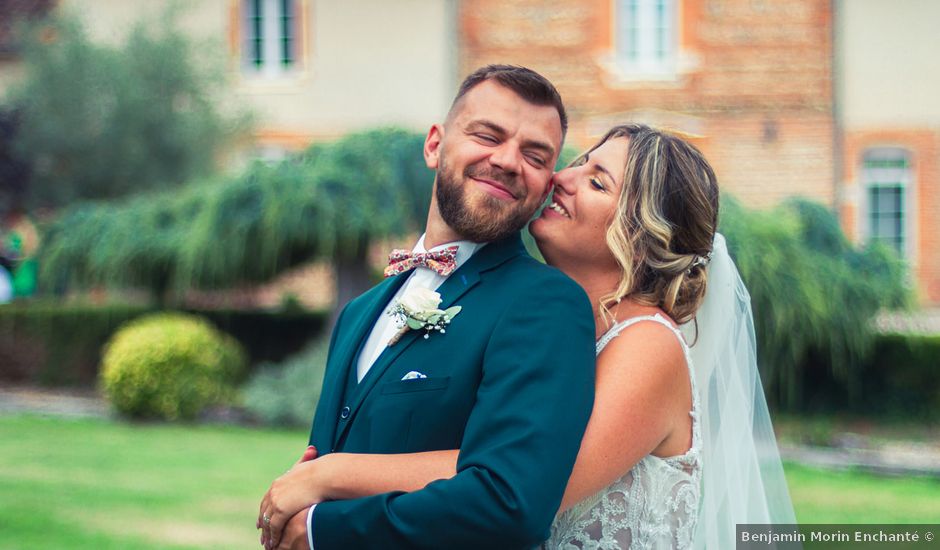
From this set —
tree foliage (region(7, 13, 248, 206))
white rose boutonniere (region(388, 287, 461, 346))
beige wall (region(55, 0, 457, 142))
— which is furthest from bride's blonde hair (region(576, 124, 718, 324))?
beige wall (region(55, 0, 457, 142))

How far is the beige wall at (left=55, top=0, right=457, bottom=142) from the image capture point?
18.9m

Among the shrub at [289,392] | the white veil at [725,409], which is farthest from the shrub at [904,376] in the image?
the white veil at [725,409]

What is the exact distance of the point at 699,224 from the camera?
101 inches

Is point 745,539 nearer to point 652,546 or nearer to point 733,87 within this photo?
point 652,546

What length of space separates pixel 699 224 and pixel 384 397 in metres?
0.94

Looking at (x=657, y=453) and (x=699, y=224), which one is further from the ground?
(x=699, y=224)

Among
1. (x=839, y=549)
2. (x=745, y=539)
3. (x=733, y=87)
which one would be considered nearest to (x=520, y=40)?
(x=733, y=87)

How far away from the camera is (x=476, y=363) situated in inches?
85.0

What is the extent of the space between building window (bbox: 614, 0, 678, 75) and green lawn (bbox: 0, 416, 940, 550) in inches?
449

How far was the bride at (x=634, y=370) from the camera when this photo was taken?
2.18 m

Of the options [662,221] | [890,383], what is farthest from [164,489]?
[890,383]

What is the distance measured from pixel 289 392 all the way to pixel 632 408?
30.2 ft

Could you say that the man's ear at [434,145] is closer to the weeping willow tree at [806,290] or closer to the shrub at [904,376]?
the weeping willow tree at [806,290]

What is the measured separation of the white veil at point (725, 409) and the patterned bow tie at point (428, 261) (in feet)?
2.77
